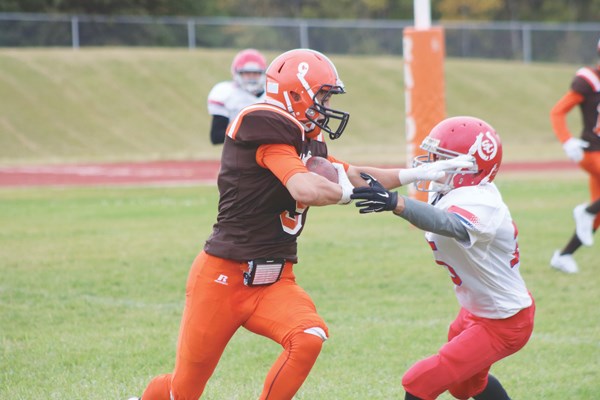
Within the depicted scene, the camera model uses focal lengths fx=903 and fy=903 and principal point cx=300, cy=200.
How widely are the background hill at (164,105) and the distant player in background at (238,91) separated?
13156 mm

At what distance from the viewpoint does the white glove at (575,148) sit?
344 inches

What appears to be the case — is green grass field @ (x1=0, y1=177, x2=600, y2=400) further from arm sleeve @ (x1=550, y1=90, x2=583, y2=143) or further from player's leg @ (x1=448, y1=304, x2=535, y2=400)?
arm sleeve @ (x1=550, y1=90, x2=583, y2=143)

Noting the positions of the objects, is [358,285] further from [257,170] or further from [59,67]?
[59,67]

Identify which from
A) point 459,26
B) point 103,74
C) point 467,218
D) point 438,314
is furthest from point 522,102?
point 467,218

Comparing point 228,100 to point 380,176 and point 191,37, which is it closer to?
point 380,176

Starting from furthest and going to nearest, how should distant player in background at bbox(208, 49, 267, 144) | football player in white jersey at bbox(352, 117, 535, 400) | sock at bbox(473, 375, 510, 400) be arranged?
distant player in background at bbox(208, 49, 267, 144) < sock at bbox(473, 375, 510, 400) < football player in white jersey at bbox(352, 117, 535, 400)

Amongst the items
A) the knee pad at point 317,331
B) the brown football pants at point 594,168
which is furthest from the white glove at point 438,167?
the brown football pants at point 594,168

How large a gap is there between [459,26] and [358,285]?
1163 inches

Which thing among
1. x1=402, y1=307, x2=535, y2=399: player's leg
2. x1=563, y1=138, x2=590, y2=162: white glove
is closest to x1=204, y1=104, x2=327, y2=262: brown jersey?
x1=402, y1=307, x2=535, y2=399: player's leg

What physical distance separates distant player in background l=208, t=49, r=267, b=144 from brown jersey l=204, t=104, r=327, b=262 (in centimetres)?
548

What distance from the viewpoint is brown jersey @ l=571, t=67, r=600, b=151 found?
345 inches

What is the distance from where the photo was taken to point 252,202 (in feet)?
13.3

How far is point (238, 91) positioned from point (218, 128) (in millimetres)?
642

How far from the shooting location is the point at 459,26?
118 ft
